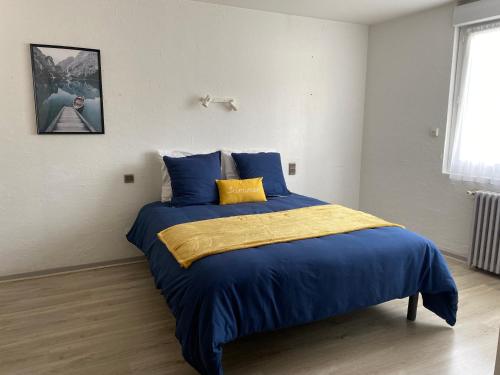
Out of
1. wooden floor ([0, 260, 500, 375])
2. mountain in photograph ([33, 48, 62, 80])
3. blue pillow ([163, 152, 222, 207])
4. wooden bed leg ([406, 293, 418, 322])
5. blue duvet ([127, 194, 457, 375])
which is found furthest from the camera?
blue pillow ([163, 152, 222, 207])

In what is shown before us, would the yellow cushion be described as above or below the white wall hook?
below

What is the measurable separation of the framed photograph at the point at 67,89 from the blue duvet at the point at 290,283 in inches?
52.0

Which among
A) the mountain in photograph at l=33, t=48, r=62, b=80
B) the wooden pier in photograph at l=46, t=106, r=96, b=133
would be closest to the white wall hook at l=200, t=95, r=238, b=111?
the wooden pier in photograph at l=46, t=106, r=96, b=133

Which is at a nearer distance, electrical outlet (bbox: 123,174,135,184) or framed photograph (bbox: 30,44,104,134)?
framed photograph (bbox: 30,44,104,134)

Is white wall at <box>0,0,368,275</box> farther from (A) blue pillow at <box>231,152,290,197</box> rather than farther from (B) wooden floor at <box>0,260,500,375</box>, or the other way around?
(B) wooden floor at <box>0,260,500,375</box>

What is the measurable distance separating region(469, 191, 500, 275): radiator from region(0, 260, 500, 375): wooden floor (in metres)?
0.39

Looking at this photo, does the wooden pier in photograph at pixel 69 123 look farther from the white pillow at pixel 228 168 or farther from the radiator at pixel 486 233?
the radiator at pixel 486 233

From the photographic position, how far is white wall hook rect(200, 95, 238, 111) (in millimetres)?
3551

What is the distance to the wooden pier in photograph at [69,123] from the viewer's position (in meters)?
3.04

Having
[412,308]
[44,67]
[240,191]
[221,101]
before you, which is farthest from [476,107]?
[44,67]

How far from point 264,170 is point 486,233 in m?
1.98

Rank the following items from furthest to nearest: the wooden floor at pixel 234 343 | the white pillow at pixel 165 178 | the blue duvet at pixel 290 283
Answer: the white pillow at pixel 165 178, the wooden floor at pixel 234 343, the blue duvet at pixel 290 283

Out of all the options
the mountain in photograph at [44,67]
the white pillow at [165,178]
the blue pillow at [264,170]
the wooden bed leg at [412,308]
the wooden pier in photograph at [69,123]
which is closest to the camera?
the wooden bed leg at [412,308]

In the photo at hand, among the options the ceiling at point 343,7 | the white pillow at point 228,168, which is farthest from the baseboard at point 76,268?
the ceiling at point 343,7
